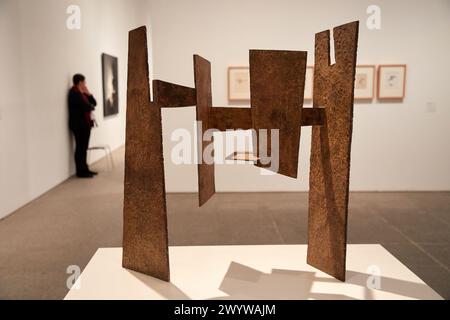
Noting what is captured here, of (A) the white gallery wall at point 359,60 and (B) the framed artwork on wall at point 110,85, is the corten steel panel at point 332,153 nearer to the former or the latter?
(A) the white gallery wall at point 359,60

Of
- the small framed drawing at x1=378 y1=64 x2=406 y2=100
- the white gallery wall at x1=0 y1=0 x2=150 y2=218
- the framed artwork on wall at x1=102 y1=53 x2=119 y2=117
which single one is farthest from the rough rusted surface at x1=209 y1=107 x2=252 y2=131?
the framed artwork on wall at x1=102 y1=53 x2=119 y2=117

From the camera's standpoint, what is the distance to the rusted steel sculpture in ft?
5.33

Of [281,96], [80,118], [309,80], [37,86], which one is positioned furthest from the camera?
[80,118]

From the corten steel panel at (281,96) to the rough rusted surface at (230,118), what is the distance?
9cm

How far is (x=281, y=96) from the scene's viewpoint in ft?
5.32

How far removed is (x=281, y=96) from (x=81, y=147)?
553cm

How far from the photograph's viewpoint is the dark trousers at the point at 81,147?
6570 millimetres

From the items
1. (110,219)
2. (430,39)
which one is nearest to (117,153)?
(110,219)

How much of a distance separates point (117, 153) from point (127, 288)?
7714mm

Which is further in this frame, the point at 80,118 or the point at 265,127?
the point at 80,118

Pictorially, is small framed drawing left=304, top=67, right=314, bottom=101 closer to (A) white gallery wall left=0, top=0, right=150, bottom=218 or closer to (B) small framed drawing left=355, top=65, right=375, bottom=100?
(B) small framed drawing left=355, top=65, right=375, bottom=100

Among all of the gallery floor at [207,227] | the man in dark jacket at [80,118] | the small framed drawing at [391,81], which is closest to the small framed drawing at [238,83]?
the gallery floor at [207,227]

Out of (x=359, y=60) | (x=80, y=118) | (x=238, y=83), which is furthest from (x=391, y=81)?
(x=80, y=118)

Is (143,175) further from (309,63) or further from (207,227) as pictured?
(309,63)
